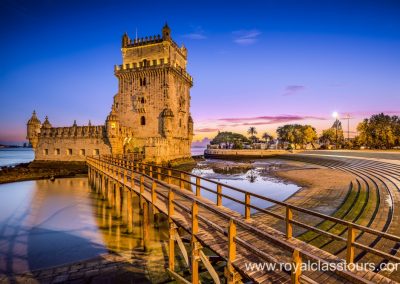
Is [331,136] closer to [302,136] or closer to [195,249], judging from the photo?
[302,136]

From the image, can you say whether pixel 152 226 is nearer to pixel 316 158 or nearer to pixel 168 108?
pixel 168 108

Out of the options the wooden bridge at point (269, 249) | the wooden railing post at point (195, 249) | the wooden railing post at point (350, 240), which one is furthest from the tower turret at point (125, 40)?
the wooden railing post at point (350, 240)

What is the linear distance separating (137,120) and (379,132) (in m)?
60.5

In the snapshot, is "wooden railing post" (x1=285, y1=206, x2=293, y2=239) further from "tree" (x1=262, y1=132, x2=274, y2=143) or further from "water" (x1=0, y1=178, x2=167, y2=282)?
"tree" (x1=262, y1=132, x2=274, y2=143)

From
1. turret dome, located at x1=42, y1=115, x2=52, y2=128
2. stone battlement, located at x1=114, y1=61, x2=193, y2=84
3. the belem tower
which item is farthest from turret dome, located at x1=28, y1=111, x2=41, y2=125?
stone battlement, located at x1=114, y1=61, x2=193, y2=84

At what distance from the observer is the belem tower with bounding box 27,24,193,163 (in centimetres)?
4119

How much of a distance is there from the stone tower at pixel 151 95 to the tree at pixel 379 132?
169 feet

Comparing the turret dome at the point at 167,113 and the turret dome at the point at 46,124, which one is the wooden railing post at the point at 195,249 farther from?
the turret dome at the point at 46,124

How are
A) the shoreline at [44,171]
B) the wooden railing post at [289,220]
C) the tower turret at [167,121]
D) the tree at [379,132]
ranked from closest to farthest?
the wooden railing post at [289,220] → the shoreline at [44,171] → the tower turret at [167,121] → the tree at [379,132]

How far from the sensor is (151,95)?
147 ft

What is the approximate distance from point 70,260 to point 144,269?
137 inches

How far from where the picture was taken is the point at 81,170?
130 ft

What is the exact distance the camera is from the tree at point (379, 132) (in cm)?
6175

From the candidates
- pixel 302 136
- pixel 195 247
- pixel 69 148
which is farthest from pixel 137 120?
pixel 302 136
